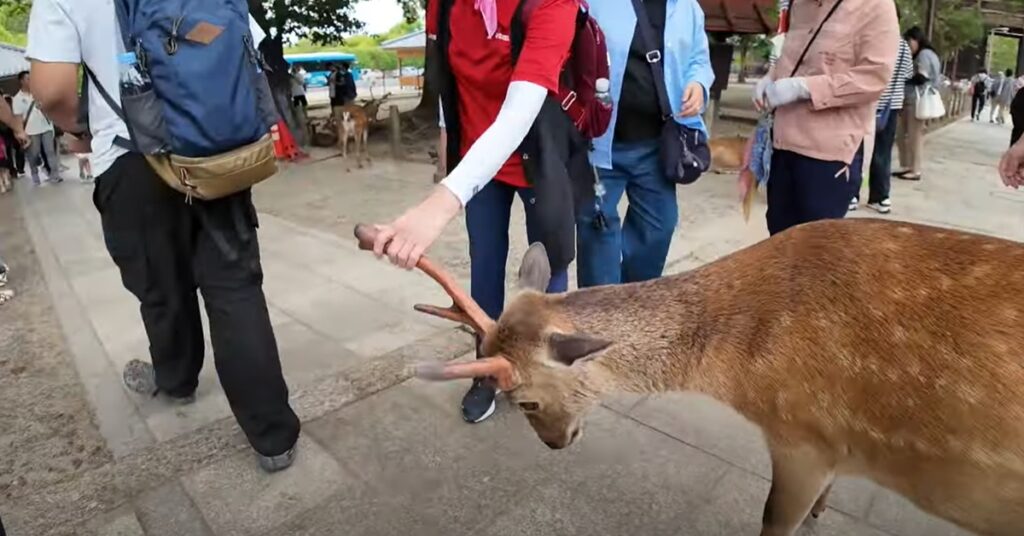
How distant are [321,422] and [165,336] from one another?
2.65 ft

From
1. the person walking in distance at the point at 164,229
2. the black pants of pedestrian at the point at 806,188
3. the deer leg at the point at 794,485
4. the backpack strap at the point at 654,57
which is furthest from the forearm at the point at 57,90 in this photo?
the black pants of pedestrian at the point at 806,188

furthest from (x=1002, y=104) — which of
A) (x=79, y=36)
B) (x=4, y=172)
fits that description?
(x=79, y=36)

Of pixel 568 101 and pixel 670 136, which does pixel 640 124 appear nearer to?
pixel 670 136

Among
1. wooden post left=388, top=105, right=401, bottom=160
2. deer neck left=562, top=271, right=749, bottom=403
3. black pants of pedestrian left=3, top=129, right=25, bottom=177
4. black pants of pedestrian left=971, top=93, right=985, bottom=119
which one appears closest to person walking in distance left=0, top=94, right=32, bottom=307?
→ black pants of pedestrian left=3, top=129, right=25, bottom=177

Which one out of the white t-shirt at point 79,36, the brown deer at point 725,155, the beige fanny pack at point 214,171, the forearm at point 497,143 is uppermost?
the white t-shirt at point 79,36

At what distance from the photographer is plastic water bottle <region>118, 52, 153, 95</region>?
8.50 feet

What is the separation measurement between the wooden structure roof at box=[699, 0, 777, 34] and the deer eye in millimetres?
14348

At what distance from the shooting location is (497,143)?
236cm

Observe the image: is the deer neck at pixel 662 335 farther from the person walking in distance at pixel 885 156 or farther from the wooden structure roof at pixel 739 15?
the wooden structure roof at pixel 739 15

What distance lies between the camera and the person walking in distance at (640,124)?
3.57 metres

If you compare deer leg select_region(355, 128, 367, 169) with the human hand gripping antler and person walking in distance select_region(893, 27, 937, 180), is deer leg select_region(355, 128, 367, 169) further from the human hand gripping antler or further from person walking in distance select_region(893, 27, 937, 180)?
the human hand gripping antler

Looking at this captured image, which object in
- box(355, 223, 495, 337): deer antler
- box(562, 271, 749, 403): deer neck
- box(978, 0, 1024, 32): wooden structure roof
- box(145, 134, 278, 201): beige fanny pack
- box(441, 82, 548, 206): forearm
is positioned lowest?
box(562, 271, 749, 403): deer neck

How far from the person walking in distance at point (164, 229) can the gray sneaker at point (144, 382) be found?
62 cm

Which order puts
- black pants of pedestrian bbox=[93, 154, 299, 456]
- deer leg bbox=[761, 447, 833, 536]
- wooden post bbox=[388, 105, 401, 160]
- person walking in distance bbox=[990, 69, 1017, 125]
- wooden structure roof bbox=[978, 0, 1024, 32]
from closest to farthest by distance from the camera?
deer leg bbox=[761, 447, 833, 536] < black pants of pedestrian bbox=[93, 154, 299, 456] < wooden post bbox=[388, 105, 401, 160] < person walking in distance bbox=[990, 69, 1017, 125] < wooden structure roof bbox=[978, 0, 1024, 32]
